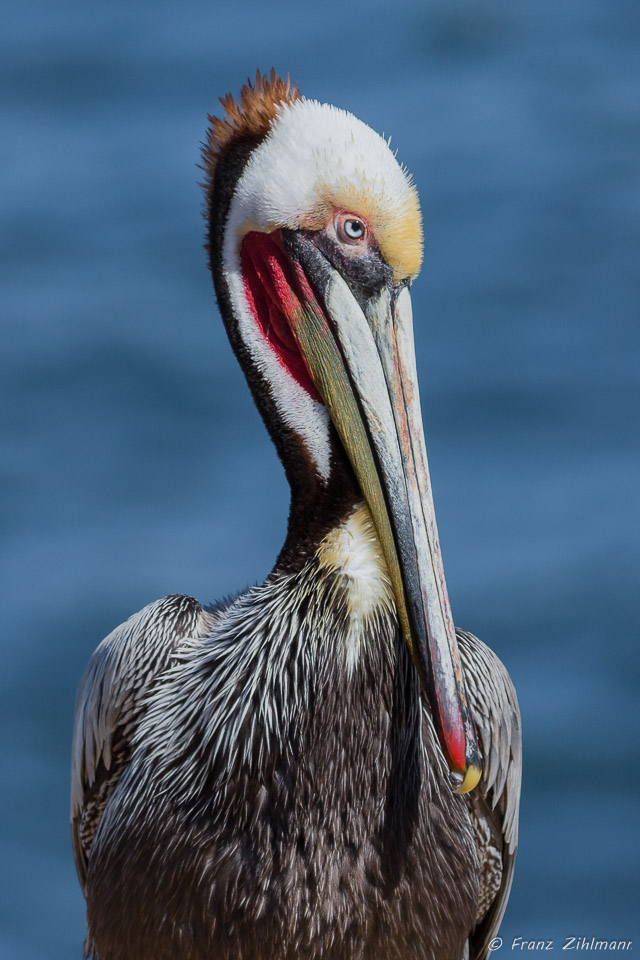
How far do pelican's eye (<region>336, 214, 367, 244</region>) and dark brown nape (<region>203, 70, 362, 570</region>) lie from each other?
0.27 m

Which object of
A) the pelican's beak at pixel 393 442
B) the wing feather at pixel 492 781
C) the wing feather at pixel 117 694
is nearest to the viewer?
the pelican's beak at pixel 393 442

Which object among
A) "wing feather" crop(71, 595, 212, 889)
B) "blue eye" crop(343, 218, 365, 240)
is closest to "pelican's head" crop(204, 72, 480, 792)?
"blue eye" crop(343, 218, 365, 240)

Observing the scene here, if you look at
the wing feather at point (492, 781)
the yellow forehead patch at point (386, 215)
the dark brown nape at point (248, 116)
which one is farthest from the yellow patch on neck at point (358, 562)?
the wing feather at point (492, 781)

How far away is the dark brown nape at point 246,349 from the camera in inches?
119

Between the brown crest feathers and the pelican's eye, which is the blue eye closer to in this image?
the pelican's eye

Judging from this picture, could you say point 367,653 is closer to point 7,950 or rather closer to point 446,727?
point 446,727

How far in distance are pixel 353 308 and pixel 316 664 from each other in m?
0.80

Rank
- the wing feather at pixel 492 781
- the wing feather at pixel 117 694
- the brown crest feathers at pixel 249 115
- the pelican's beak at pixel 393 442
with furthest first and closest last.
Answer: the wing feather at pixel 492 781, the wing feather at pixel 117 694, the brown crest feathers at pixel 249 115, the pelican's beak at pixel 393 442

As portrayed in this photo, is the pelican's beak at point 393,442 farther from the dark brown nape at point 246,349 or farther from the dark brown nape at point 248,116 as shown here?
the dark brown nape at point 248,116

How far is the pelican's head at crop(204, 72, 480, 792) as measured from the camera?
9.41ft

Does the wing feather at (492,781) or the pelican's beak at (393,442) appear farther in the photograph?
the wing feather at (492,781)

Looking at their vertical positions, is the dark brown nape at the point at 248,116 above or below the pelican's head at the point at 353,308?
above

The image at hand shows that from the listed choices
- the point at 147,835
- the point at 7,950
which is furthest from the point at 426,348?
the point at 147,835

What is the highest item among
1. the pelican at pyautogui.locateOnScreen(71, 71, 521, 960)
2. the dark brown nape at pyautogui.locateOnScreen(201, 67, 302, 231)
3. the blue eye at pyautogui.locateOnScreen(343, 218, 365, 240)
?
the dark brown nape at pyautogui.locateOnScreen(201, 67, 302, 231)
